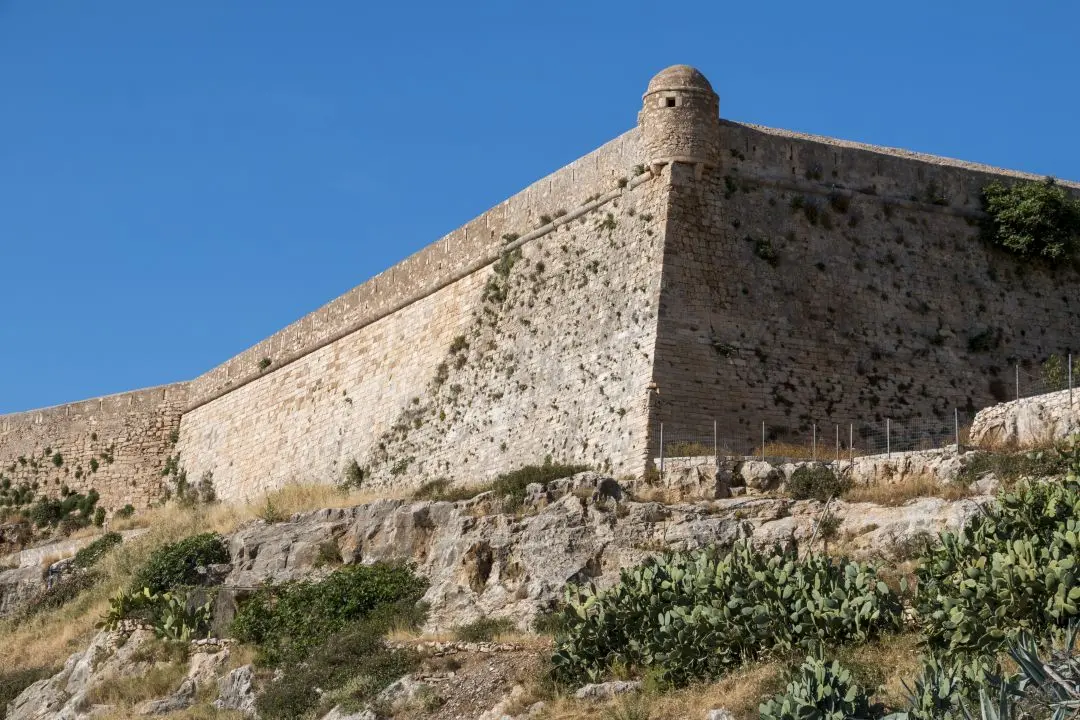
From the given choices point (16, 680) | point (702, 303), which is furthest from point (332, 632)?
point (702, 303)

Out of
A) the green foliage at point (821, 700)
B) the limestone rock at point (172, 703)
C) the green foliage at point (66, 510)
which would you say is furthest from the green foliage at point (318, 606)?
the green foliage at point (66, 510)

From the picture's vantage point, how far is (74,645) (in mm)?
22406

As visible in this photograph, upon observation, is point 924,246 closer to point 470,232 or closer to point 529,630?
point 470,232

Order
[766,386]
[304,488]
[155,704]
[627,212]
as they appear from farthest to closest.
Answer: [304,488] → [627,212] → [766,386] → [155,704]

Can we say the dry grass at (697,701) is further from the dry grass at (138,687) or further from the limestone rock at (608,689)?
the dry grass at (138,687)

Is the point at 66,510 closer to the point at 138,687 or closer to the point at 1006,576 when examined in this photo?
the point at 138,687

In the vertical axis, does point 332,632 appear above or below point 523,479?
below

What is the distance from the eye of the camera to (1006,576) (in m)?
12.9

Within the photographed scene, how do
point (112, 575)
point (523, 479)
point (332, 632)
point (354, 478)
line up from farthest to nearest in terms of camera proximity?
point (354, 478) → point (112, 575) → point (523, 479) → point (332, 632)

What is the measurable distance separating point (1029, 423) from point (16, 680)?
13140 millimetres

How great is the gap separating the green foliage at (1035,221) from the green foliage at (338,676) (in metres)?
11.8

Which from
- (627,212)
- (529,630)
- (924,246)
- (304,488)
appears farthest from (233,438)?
(529,630)

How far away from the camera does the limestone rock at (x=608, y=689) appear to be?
14.6m

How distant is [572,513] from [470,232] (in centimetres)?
961
